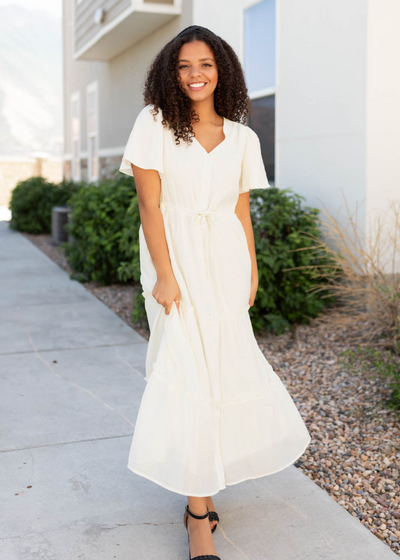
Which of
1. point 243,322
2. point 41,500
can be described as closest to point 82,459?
point 41,500

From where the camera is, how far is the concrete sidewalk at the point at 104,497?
7.47 feet

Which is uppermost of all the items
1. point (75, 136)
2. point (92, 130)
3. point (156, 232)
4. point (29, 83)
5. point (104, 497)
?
point (29, 83)

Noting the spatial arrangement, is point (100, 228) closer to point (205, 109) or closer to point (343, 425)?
point (343, 425)

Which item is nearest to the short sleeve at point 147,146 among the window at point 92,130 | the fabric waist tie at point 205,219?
the fabric waist tie at point 205,219

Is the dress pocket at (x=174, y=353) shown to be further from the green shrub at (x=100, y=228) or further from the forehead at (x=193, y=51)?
the green shrub at (x=100, y=228)

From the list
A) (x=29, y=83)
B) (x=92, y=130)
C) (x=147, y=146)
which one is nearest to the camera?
(x=147, y=146)

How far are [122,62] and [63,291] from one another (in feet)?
18.6

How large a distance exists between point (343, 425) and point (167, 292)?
5.36ft

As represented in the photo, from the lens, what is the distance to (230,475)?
226cm

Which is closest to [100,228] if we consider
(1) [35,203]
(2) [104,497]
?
(2) [104,497]

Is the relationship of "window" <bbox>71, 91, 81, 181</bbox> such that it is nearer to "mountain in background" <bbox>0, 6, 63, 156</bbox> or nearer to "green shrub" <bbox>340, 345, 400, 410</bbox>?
"green shrub" <bbox>340, 345, 400, 410</bbox>

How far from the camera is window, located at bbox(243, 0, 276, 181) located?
604 cm

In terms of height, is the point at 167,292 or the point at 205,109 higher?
the point at 205,109

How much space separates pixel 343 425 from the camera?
3.36 meters
